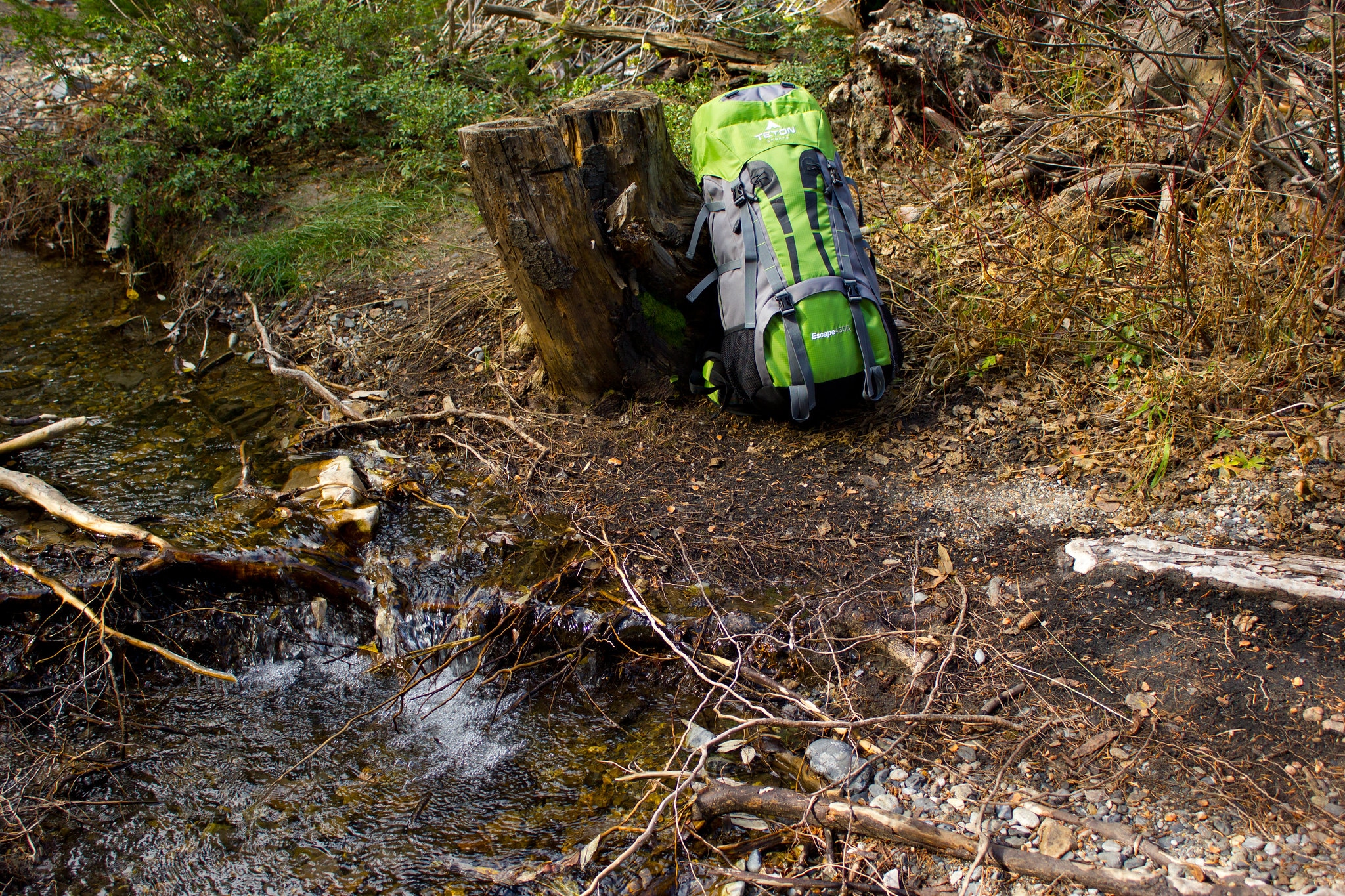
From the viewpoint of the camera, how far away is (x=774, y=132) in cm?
372

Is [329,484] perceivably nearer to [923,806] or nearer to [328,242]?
[328,242]

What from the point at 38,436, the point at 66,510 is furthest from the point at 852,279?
the point at 38,436

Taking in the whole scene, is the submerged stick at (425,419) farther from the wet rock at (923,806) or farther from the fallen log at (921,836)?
the wet rock at (923,806)

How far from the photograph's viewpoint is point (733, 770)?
2.55 metres

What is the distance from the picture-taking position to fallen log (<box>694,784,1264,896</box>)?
1865mm

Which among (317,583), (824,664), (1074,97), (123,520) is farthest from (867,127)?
(123,520)

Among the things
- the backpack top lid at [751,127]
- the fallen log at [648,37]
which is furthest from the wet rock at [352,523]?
the fallen log at [648,37]

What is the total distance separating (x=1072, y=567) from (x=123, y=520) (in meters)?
3.87

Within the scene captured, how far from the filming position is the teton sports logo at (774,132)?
146 inches

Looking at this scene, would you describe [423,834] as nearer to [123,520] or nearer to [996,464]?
[123,520]

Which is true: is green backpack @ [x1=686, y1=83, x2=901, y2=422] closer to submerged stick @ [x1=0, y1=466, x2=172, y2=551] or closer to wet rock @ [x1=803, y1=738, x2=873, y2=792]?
wet rock @ [x1=803, y1=738, x2=873, y2=792]

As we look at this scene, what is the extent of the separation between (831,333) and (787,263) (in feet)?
1.19

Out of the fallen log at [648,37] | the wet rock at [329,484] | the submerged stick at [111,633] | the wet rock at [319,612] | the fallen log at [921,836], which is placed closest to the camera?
the fallen log at [921,836]

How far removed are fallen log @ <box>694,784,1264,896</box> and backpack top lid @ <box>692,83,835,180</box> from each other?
2633 mm
